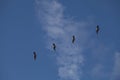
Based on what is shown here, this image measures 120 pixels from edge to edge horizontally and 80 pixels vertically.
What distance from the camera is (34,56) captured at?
4336 inches

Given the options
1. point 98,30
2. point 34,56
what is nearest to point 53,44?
point 34,56

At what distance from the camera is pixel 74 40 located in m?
109

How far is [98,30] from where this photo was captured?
108 metres

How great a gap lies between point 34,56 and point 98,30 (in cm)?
2266

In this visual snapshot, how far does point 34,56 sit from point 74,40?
46.6 feet

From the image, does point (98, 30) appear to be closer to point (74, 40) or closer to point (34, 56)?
point (74, 40)

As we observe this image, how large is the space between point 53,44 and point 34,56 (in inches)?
305

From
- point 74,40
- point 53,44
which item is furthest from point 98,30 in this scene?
point 53,44

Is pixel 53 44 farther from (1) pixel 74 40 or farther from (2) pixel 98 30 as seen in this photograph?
(2) pixel 98 30

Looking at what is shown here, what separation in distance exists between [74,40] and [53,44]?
777 cm

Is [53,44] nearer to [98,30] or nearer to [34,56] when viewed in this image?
[34,56]

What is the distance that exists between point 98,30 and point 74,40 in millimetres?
8482
